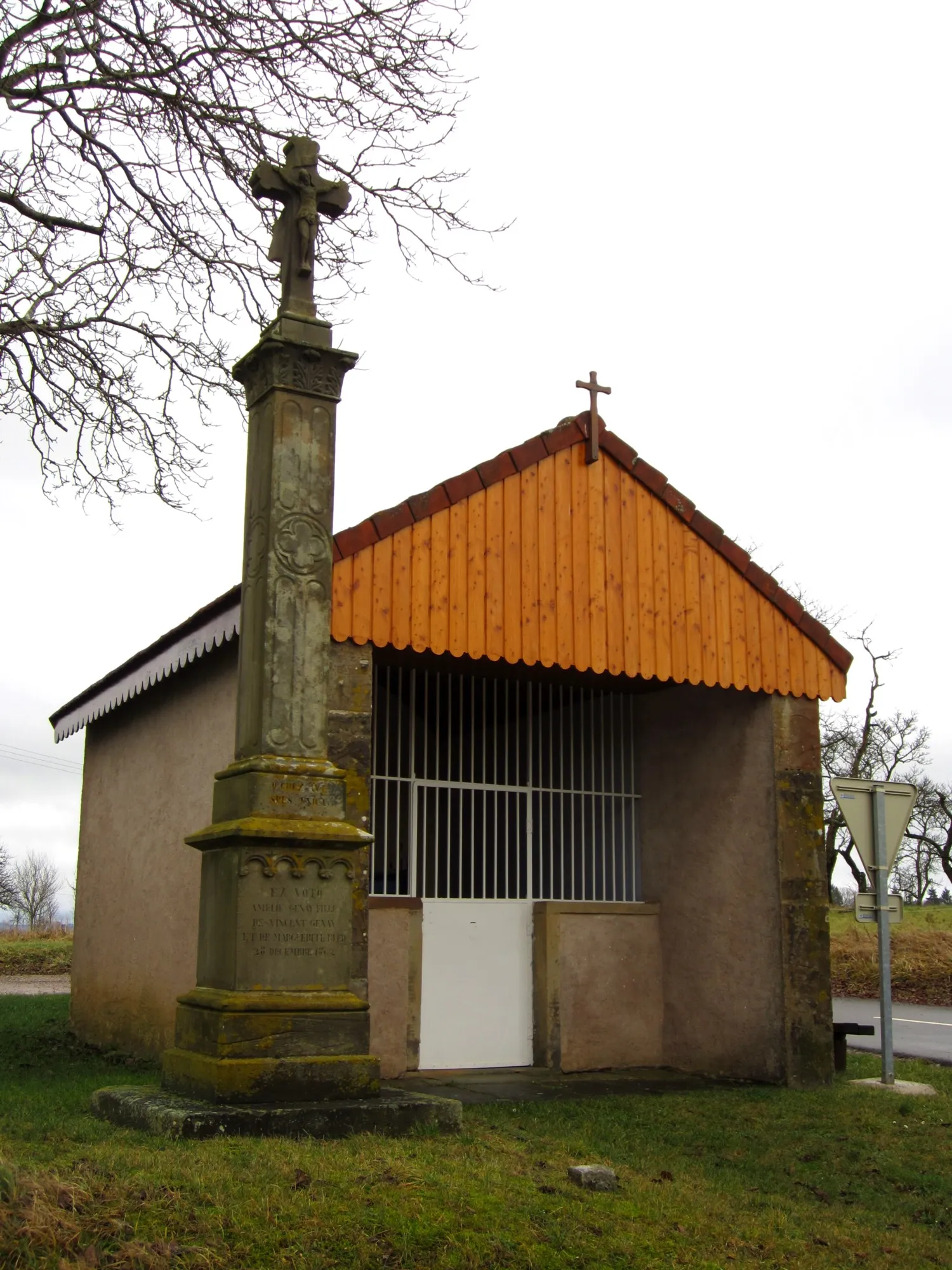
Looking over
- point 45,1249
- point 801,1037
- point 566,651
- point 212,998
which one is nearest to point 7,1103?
point 212,998

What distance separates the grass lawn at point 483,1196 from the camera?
4543 mm

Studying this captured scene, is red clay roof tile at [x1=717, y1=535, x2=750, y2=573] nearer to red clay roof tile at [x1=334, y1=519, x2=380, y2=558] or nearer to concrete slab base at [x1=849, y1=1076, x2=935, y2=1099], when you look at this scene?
red clay roof tile at [x1=334, y1=519, x2=380, y2=558]

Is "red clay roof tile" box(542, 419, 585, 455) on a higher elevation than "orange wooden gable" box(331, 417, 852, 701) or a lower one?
higher

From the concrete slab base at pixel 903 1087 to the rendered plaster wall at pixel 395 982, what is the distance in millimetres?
3803

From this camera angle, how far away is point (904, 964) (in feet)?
78.1

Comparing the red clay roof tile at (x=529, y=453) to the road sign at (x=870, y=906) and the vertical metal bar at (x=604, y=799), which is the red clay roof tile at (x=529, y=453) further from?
the road sign at (x=870, y=906)

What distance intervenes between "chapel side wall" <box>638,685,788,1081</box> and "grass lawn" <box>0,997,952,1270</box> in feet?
7.85

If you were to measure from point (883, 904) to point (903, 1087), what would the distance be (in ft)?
5.08

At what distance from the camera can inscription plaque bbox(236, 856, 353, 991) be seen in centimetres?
666

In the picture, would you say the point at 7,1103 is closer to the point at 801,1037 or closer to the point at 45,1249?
the point at 45,1249

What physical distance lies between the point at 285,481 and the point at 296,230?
5.48 ft

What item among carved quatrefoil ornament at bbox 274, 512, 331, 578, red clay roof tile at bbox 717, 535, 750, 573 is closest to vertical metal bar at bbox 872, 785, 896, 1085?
red clay roof tile at bbox 717, 535, 750, 573

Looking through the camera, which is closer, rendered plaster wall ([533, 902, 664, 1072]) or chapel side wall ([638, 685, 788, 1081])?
chapel side wall ([638, 685, 788, 1081])

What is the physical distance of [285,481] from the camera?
7.37 m
